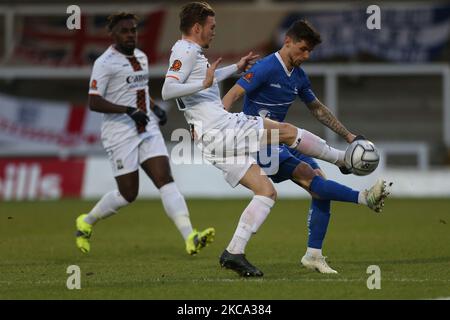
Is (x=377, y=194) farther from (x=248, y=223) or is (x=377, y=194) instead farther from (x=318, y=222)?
(x=248, y=223)

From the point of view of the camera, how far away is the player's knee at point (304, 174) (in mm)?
9641

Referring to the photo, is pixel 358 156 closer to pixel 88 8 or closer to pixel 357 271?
pixel 357 271

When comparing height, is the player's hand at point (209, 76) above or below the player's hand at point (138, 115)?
above

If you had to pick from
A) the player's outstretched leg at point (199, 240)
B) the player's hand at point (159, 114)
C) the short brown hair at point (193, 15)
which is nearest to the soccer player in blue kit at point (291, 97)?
the short brown hair at point (193, 15)

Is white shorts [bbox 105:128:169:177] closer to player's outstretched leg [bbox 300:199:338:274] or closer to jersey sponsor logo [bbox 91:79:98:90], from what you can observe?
jersey sponsor logo [bbox 91:79:98:90]

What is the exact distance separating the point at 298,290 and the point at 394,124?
21.5 meters

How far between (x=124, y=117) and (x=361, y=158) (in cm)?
287

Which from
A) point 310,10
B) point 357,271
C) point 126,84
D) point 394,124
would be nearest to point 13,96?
point 310,10

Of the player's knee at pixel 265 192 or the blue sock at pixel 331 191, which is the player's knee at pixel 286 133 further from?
the blue sock at pixel 331 191

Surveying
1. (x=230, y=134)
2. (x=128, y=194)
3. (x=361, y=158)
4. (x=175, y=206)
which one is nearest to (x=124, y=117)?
(x=128, y=194)

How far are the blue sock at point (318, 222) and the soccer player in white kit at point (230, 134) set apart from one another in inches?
32.1

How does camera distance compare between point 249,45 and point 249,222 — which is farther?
point 249,45

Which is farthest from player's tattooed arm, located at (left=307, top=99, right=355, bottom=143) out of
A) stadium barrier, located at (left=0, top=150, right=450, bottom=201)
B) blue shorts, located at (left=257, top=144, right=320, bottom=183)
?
stadium barrier, located at (left=0, top=150, right=450, bottom=201)

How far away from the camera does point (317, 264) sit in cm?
965
